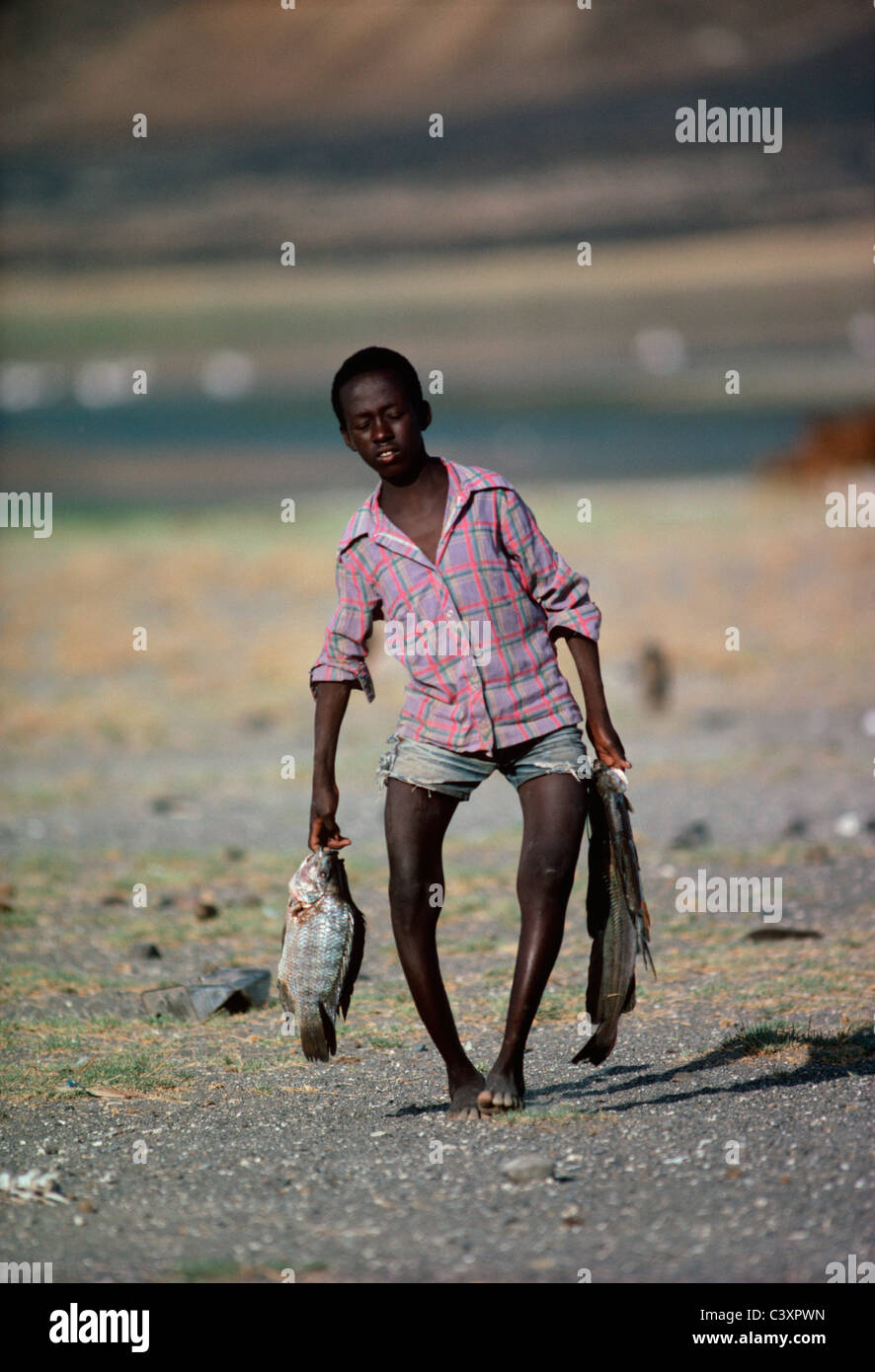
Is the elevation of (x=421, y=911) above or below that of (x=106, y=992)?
above

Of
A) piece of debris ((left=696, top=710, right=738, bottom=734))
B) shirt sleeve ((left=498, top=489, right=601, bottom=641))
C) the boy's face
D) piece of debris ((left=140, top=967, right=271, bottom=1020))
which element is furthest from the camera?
piece of debris ((left=696, top=710, right=738, bottom=734))

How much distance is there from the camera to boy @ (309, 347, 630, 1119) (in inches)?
202

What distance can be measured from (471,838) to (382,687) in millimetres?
8038

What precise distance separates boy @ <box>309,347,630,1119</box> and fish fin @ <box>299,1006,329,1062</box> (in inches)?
15.0

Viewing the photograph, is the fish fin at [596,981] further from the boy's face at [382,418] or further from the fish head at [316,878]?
the boy's face at [382,418]

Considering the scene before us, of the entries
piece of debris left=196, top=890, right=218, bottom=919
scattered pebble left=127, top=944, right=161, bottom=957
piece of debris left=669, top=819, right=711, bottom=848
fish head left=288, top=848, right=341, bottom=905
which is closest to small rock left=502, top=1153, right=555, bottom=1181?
fish head left=288, top=848, right=341, bottom=905

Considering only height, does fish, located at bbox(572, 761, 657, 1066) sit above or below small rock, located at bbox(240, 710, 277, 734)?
below

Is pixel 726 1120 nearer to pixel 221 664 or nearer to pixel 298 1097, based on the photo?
pixel 298 1097

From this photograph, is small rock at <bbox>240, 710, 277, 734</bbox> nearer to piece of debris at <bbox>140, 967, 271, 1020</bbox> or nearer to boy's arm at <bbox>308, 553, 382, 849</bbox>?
piece of debris at <bbox>140, 967, 271, 1020</bbox>

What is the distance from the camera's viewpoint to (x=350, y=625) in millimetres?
5309

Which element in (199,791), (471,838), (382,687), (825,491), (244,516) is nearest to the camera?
(471,838)
